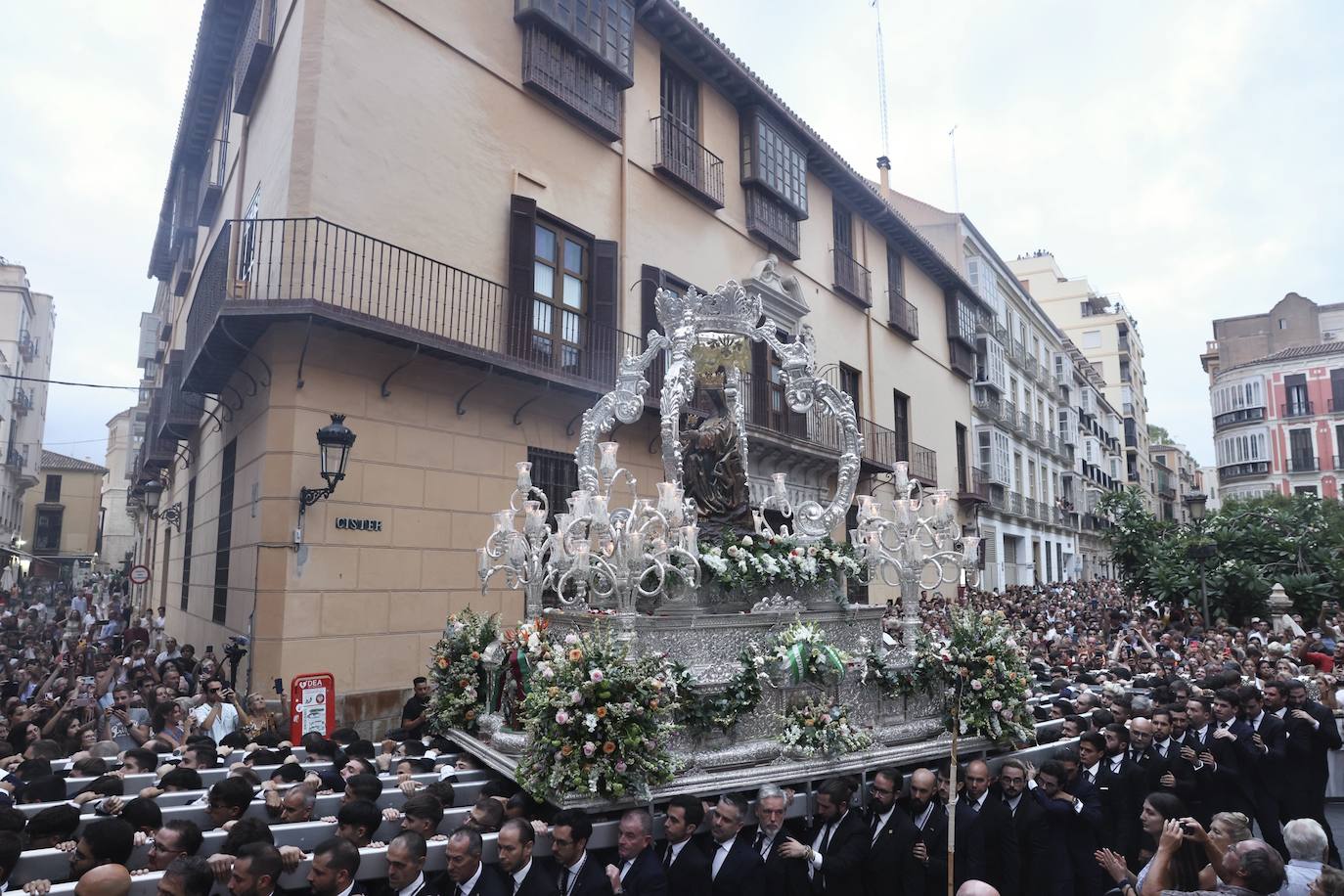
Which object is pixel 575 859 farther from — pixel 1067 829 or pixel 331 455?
pixel 331 455

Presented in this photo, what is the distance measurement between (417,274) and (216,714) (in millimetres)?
5642

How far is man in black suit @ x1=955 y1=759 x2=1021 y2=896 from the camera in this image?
230 inches

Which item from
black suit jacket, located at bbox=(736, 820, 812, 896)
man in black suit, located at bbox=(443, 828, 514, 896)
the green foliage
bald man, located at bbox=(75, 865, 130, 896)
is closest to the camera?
bald man, located at bbox=(75, 865, 130, 896)

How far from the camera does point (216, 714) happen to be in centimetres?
827

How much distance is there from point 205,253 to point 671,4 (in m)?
9.34

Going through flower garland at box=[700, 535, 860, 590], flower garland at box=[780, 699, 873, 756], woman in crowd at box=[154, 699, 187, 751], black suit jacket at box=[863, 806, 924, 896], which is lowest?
black suit jacket at box=[863, 806, 924, 896]

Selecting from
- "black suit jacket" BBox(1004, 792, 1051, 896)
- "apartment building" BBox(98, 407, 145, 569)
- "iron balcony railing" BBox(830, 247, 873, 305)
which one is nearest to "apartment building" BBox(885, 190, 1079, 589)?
"iron balcony railing" BBox(830, 247, 873, 305)

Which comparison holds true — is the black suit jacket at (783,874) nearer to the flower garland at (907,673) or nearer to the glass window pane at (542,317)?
the flower garland at (907,673)

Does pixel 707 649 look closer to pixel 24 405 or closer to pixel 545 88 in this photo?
pixel 545 88

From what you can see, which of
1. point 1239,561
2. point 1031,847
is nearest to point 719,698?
point 1031,847

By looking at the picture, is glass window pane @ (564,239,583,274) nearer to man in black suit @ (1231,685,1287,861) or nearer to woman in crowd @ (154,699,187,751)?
woman in crowd @ (154,699,187,751)

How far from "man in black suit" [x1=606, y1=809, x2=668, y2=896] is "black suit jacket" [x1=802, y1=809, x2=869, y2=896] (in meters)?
1.16

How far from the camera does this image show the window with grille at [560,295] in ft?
42.1

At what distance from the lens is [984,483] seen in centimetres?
2844
